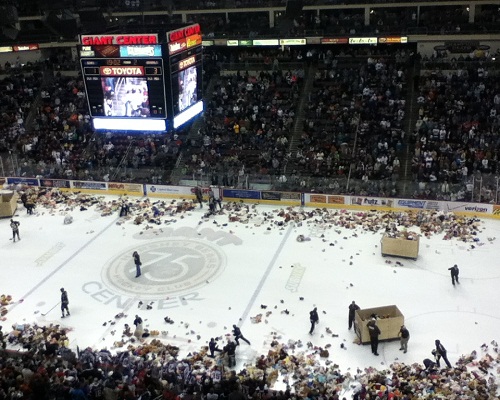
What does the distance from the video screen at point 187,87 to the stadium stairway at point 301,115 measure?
24.6ft

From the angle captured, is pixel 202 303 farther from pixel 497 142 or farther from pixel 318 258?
pixel 497 142

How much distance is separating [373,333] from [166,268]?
9712mm

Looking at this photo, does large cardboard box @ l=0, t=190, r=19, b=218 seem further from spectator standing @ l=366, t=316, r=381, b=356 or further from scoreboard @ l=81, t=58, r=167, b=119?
spectator standing @ l=366, t=316, r=381, b=356

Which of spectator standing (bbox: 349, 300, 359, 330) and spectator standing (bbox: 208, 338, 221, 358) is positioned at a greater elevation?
spectator standing (bbox: 349, 300, 359, 330)

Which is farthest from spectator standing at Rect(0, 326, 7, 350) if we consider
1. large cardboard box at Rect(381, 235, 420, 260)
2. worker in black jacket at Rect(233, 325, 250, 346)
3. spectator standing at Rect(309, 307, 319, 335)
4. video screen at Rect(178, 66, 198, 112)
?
large cardboard box at Rect(381, 235, 420, 260)

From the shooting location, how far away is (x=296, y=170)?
31469 mm

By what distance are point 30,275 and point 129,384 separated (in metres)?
10.9

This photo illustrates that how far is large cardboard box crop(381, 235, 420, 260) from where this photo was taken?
902 inches

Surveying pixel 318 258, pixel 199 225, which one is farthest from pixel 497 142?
pixel 199 225

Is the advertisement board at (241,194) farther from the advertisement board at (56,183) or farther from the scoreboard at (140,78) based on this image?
the advertisement board at (56,183)

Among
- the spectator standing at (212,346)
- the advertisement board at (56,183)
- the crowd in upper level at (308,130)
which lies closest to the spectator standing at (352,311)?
the spectator standing at (212,346)

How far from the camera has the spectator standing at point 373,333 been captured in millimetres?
16891

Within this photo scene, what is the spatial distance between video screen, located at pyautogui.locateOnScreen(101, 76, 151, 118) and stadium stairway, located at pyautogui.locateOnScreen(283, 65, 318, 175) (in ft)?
31.5

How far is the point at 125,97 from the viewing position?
2467 cm
